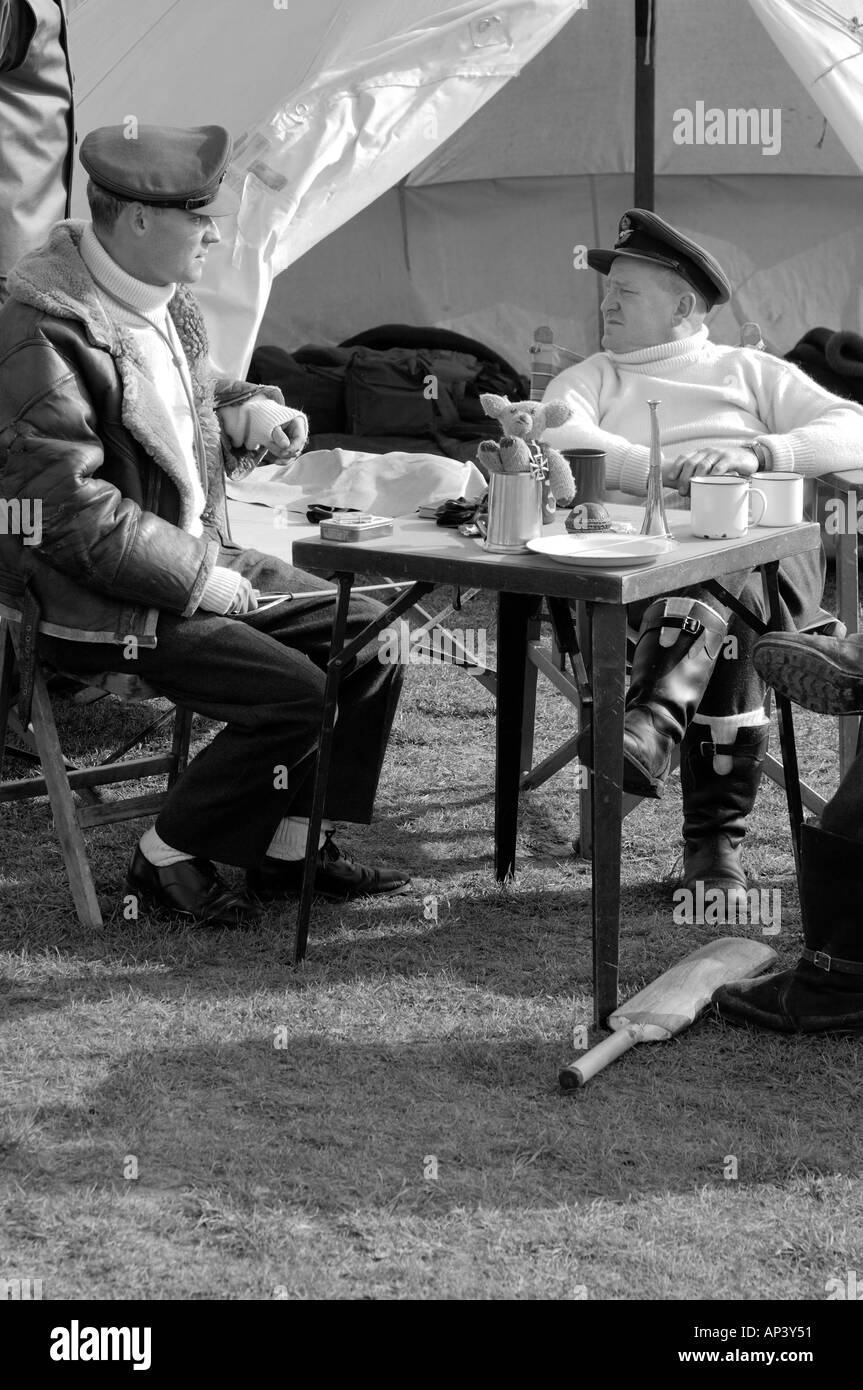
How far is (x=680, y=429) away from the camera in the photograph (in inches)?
157

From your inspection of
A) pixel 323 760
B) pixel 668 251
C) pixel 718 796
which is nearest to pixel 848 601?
pixel 718 796

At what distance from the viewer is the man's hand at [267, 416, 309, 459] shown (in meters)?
3.55

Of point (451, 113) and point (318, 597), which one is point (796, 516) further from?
point (451, 113)

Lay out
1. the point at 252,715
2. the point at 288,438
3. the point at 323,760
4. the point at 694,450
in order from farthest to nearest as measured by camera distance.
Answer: the point at 694,450 < the point at 288,438 < the point at 252,715 < the point at 323,760

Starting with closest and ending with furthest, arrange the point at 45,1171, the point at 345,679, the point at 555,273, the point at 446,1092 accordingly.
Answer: the point at 45,1171
the point at 446,1092
the point at 345,679
the point at 555,273

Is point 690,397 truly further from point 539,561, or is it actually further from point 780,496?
point 539,561

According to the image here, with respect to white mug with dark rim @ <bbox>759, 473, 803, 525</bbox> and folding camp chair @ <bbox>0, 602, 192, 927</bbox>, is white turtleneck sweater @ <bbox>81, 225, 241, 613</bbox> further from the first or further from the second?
white mug with dark rim @ <bbox>759, 473, 803, 525</bbox>

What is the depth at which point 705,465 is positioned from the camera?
3.59 meters

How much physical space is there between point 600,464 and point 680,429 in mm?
896

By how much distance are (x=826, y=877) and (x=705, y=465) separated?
1.19 m

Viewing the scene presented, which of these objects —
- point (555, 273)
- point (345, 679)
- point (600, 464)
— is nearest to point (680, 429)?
point (600, 464)

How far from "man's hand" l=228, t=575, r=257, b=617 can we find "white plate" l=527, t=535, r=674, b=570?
2.13 ft

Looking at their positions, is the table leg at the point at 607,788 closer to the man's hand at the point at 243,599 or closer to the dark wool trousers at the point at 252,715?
the dark wool trousers at the point at 252,715

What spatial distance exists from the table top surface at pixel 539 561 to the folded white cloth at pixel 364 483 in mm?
1720
